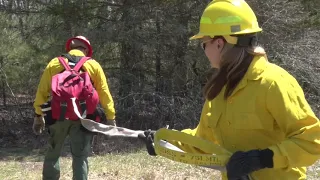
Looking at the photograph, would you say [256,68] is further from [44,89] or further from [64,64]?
[44,89]

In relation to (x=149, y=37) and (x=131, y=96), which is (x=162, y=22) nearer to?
(x=149, y=37)

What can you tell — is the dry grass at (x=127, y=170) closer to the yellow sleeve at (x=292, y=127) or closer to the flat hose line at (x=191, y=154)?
the flat hose line at (x=191, y=154)

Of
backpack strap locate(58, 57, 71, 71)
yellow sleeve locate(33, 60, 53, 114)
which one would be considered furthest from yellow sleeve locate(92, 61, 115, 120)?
yellow sleeve locate(33, 60, 53, 114)

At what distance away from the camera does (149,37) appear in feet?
36.4

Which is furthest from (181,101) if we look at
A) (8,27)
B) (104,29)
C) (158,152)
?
(158,152)

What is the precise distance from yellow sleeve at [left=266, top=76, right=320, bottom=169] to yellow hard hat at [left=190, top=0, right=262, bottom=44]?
0.30 m

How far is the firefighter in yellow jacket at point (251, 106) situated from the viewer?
2.23 meters

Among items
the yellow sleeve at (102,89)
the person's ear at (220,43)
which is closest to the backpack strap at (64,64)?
the yellow sleeve at (102,89)

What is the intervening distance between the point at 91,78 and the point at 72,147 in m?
0.77

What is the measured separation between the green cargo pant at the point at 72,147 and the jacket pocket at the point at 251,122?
340 centimetres

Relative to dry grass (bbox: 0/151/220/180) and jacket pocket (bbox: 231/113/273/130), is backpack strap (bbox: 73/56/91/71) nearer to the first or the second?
dry grass (bbox: 0/151/220/180)

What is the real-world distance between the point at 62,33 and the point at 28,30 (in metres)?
1.31

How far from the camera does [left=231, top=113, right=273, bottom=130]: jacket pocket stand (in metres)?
2.34

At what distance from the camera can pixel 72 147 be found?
5609 mm
